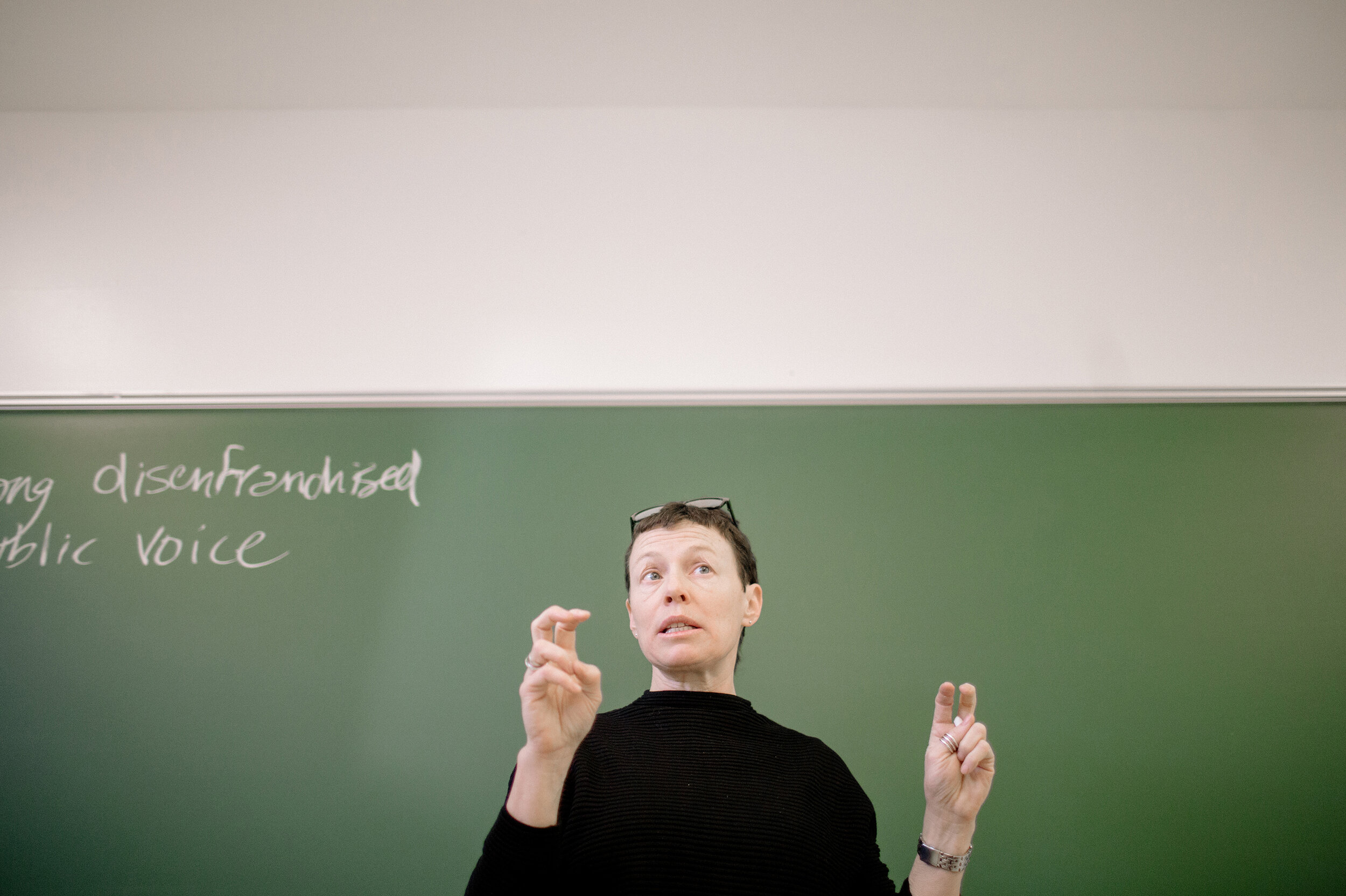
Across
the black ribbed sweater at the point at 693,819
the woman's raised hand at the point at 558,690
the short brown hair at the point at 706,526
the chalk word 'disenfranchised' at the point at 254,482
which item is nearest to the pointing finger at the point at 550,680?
the woman's raised hand at the point at 558,690

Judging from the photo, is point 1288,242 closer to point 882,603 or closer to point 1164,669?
point 1164,669

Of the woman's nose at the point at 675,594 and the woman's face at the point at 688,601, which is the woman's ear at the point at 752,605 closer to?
the woman's face at the point at 688,601

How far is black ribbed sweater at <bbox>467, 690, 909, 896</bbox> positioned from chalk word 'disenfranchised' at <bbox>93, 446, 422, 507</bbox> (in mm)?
906

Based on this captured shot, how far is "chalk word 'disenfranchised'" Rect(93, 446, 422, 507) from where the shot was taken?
161 cm

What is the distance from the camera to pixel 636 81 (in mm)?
1905

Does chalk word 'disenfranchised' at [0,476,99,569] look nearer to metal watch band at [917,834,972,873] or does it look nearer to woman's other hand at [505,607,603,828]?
woman's other hand at [505,607,603,828]

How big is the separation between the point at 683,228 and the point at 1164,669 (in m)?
1.65

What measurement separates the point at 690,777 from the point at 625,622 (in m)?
0.59

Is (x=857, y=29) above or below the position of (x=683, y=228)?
above

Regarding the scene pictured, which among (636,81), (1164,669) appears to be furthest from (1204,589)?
(636,81)

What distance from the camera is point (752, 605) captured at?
1188mm

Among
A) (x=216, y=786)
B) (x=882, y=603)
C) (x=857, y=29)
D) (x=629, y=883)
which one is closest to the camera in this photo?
(x=629, y=883)

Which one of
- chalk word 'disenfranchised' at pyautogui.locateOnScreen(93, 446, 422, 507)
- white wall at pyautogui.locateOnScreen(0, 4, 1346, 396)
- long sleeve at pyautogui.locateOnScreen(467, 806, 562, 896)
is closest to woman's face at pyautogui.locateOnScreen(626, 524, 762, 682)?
long sleeve at pyautogui.locateOnScreen(467, 806, 562, 896)

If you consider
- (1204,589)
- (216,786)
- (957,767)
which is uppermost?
(1204,589)
